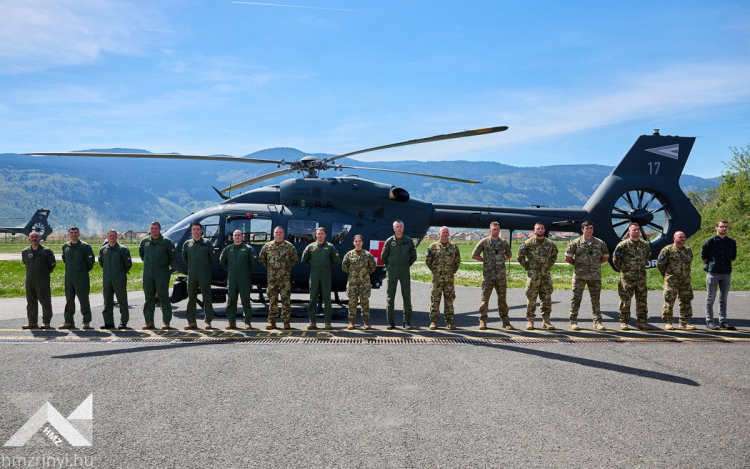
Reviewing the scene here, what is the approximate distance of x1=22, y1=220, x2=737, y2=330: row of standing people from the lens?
880 centimetres

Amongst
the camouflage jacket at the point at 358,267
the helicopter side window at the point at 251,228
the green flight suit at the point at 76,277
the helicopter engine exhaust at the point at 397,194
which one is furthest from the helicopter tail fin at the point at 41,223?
the camouflage jacket at the point at 358,267

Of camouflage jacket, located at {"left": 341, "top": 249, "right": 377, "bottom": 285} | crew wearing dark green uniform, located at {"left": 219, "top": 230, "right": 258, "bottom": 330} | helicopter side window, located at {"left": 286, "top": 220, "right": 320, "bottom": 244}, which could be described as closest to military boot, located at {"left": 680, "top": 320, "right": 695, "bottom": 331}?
camouflage jacket, located at {"left": 341, "top": 249, "right": 377, "bottom": 285}

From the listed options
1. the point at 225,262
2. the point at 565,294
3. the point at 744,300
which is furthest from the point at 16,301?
the point at 744,300

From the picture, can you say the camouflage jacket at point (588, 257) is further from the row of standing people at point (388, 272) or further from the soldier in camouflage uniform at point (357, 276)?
the soldier in camouflage uniform at point (357, 276)

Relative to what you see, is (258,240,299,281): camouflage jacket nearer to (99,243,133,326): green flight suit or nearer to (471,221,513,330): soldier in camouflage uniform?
(99,243,133,326): green flight suit

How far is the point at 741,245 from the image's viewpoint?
2372 centimetres

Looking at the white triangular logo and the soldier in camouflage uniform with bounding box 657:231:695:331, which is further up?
the white triangular logo

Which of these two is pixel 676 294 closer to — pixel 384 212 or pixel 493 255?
pixel 493 255

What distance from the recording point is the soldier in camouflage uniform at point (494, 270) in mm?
8859

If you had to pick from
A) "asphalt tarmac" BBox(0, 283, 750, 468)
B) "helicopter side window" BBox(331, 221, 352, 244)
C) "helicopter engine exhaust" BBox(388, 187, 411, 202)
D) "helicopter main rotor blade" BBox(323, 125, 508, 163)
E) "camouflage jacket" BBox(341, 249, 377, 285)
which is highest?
"helicopter main rotor blade" BBox(323, 125, 508, 163)

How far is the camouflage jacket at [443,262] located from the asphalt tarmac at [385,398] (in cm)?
113

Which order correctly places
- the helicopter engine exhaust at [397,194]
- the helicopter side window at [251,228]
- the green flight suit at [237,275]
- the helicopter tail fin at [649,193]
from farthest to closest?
the helicopter tail fin at [649,193], the helicopter engine exhaust at [397,194], the helicopter side window at [251,228], the green flight suit at [237,275]

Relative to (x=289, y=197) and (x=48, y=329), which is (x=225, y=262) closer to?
(x=289, y=197)

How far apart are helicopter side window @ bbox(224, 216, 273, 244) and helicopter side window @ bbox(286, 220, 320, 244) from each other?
17.6 inches
